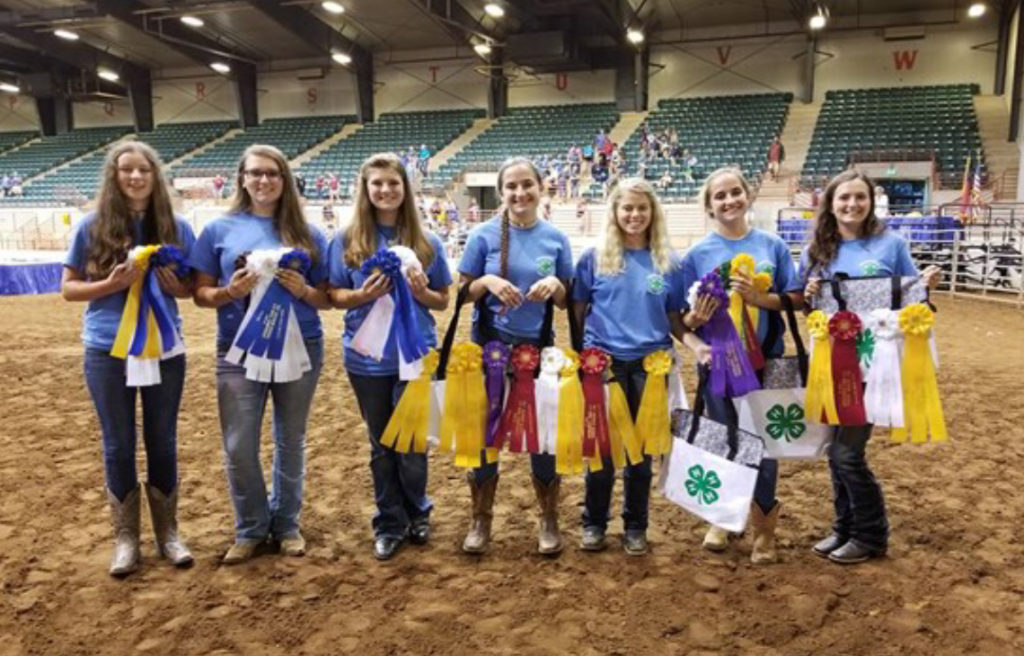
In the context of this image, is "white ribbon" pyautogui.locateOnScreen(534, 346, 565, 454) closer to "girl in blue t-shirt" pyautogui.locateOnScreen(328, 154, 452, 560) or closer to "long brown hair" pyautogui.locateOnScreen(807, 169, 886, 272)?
"girl in blue t-shirt" pyautogui.locateOnScreen(328, 154, 452, 560)

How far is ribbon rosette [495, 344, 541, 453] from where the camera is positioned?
279cm

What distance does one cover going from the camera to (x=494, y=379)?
282cm

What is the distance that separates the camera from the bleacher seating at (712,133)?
18.8 m

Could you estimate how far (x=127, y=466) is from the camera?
2.75m

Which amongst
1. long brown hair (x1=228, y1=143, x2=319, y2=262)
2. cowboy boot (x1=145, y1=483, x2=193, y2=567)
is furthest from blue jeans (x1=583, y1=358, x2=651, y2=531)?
cowboy boot (x1=145, y1=483, x2=193, y2=567)

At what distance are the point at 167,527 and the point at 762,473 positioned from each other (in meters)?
2.31

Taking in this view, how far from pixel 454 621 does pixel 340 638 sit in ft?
1.21

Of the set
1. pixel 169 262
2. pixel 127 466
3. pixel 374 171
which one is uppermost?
pixel 374 171

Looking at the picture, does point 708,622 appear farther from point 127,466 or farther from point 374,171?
point 127,466

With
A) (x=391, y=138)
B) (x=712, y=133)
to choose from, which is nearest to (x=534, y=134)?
(x=391, y=138)

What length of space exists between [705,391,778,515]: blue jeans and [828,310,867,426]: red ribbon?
317 millimetres

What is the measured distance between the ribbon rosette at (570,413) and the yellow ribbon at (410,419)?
51cm

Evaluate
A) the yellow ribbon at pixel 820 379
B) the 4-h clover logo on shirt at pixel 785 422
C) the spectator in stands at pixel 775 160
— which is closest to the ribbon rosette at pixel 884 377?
the yellow ribbon at pixel 820 379

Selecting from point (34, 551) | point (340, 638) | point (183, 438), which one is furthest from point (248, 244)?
point (183, 438)
